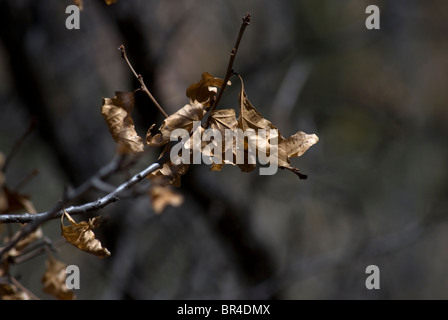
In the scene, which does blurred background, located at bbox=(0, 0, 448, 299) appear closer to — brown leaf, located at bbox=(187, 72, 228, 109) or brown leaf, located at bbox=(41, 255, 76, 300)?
brown leaf, located at bbox=(41, 255, 76, 300)

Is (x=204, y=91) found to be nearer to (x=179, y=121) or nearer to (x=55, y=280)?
(x=179, y=121)

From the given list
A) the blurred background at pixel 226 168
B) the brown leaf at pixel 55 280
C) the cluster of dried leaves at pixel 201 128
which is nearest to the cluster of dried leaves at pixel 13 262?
the brown leaf at pixel 55 280

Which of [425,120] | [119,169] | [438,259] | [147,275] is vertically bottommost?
[438,259]

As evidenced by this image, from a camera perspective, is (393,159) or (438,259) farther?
(438,259)

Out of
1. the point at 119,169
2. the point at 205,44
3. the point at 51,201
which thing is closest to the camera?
the point at 119,169

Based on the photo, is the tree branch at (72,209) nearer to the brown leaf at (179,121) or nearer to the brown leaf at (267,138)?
the brown leaf at (179,121)
